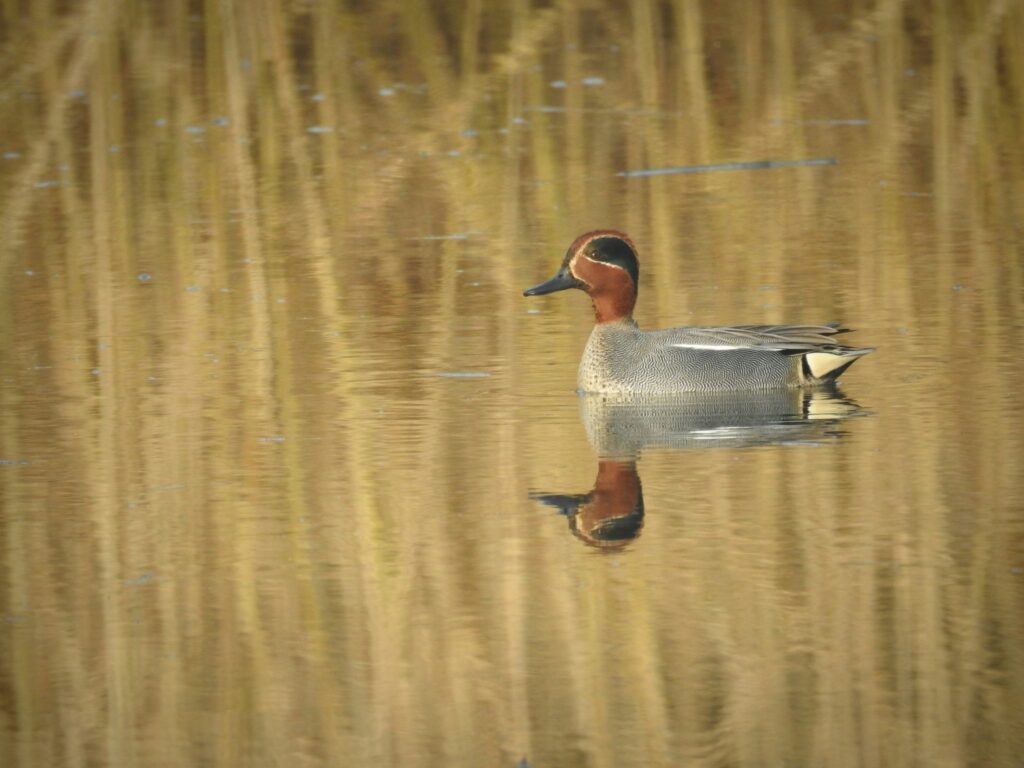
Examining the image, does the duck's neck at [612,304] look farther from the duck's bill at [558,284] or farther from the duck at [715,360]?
the duck at [715,360]

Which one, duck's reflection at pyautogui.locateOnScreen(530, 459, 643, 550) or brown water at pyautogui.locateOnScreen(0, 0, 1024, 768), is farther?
duck's reflection at pyautogui.locateOnScreen(530, 459, 643, 550)

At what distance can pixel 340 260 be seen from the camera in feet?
39.3

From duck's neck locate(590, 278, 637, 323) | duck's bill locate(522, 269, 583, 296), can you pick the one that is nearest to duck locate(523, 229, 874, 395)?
duck's neck locate(590, 278, 637, 323)

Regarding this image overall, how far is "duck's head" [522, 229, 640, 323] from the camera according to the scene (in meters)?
9.69

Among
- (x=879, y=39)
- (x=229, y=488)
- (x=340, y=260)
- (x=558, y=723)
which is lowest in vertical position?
(x=558, y=723)

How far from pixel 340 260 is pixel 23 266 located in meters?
1.79

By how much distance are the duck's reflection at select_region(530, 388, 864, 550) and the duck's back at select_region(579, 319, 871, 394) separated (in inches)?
2.4

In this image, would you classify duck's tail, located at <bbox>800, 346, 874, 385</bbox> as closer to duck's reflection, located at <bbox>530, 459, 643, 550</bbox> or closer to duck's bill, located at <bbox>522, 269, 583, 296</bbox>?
duck's bill, located at <bbox>522, 269, 583, 296</bbox>

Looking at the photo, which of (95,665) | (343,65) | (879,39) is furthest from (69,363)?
(879,39)

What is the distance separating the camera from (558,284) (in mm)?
9844

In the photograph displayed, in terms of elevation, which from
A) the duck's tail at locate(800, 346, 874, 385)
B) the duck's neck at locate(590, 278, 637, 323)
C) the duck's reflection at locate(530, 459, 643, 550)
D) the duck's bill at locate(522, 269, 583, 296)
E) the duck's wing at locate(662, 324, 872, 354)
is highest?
the duck's bill at locate(522, 269, 583, 296)

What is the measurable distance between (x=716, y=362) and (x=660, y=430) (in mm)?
708

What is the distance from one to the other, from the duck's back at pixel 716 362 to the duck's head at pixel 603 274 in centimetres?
45

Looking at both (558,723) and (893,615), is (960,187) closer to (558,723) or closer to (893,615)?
(893,615)
